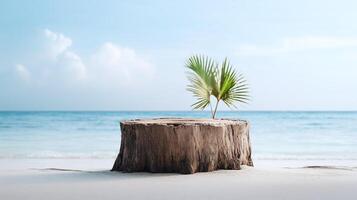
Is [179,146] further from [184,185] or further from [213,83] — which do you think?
[213,83]

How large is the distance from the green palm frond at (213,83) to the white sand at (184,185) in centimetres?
139

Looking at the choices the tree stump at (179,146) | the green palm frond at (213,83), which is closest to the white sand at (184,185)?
the tree stump at (179,146)

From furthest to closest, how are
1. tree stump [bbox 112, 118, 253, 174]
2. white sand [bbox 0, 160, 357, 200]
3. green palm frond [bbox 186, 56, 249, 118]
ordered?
green palm frond [bbox 186, 56, 249, 118] < tree stump [bbox 112, 118, 253, 174] < white sand [bbox 0, 160, 357, 200]

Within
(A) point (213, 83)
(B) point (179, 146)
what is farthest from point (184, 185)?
(A) point (213, 83)

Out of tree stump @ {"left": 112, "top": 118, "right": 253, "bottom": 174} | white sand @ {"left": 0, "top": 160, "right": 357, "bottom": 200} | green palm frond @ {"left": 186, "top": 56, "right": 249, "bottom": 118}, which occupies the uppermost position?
green palm frond @ {"left": 186, "top": 56, "right": 249, "bottom": 118}

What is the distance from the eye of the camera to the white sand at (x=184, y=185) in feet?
14.5

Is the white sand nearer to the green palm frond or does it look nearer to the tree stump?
the tree stump

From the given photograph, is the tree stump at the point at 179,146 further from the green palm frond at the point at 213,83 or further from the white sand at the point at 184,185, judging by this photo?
the green palm frond at the point at 213,83

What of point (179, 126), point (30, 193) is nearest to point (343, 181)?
point (179, 126)

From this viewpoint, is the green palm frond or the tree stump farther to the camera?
Answer: the green palm frond

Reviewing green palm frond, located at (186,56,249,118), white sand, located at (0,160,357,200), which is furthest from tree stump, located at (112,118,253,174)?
green palm frond, located at (186,56,249,118)

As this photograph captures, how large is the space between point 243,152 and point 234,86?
4.17 ft

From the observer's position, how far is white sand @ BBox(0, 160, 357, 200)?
14.5 ft

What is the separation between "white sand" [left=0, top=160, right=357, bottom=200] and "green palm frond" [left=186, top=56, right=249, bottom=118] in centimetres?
139
